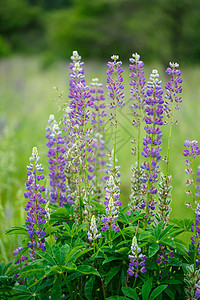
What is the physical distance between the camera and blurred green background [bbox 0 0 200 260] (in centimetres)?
470

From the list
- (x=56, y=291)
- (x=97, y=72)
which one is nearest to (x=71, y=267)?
(x=56, y=291)

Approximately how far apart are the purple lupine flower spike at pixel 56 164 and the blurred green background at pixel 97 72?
0.69 ft

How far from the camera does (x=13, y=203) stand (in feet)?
16.5

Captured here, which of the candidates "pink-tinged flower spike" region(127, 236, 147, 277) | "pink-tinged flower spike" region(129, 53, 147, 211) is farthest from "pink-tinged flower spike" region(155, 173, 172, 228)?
"pink-tinged flower spike" region(127, 236, 147, 277)

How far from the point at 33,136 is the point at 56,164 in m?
5.25

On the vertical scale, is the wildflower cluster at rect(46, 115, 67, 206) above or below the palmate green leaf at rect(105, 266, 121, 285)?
above

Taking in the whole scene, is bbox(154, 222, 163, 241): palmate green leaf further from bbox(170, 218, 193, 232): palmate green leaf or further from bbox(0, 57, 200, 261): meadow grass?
bbox(0, 57, 200, 261): meadow grass

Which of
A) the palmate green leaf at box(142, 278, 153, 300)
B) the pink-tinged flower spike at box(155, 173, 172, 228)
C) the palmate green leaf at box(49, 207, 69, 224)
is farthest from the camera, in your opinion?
the palmate green leaf at box(49, 207, 69, 224)

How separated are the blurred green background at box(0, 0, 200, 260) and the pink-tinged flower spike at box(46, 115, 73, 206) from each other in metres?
0.21

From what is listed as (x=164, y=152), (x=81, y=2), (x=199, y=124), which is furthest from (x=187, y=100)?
(x=81, y=2)

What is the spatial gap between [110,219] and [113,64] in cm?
84

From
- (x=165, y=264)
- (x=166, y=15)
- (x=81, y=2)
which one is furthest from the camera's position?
(x=81, y=2)

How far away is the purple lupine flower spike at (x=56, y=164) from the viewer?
2325 mm

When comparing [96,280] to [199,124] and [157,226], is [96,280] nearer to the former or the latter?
[157,226]
